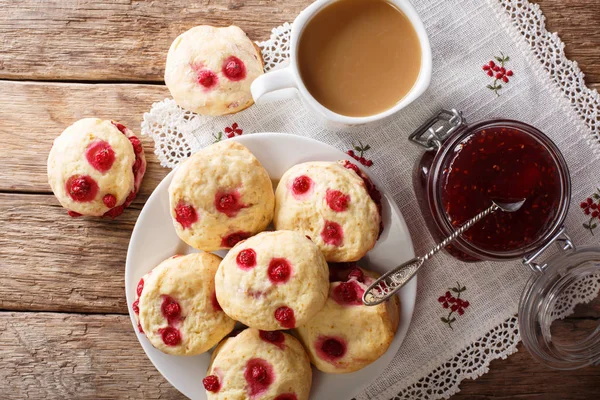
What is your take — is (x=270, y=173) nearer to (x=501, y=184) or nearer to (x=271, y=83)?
(x=271, y=83)

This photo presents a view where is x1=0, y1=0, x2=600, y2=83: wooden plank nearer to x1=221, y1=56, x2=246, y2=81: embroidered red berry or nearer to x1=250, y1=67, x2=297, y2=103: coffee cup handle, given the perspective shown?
x1=221, y1=56, x2=246, y2=81: embroidered red berry

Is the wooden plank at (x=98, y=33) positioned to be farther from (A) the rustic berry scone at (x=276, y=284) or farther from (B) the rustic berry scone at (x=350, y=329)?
(B) the rustic berry scone at (x=350, y=329)

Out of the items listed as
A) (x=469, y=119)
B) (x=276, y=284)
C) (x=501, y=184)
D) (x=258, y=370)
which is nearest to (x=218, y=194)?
(x=276, y=284)

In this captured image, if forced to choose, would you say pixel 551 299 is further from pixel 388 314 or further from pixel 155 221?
pixel 155 221

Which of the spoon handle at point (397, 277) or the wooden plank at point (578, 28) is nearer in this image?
the spoon handle at point (397, 277)

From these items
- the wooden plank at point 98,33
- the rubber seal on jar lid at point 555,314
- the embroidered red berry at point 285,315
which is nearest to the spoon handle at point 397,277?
the embroidered red berry at point 285,315

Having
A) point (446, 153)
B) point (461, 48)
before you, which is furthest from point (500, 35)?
point (446, 153)

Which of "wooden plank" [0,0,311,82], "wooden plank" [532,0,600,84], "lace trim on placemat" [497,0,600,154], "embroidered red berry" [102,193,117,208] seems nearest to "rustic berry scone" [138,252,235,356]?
"embroidered red berry" [102,193,117,208]
